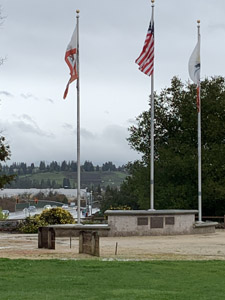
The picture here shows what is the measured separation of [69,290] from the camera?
38.8 feet

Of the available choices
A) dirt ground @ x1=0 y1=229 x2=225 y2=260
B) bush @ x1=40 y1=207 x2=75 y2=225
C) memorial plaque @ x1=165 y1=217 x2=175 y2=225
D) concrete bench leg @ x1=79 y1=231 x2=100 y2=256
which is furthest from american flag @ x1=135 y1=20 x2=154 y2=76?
concrete bench leg @ x1=79 y1=231 x2=100 y2=256

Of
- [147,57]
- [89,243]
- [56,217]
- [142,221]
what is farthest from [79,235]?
[56,217]

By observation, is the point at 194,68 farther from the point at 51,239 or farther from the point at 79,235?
the point at 79,235

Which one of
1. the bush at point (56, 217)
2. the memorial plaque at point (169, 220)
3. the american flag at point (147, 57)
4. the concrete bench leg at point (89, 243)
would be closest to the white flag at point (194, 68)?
the american flag at point (147, 57)

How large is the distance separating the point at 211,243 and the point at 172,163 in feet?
60.7

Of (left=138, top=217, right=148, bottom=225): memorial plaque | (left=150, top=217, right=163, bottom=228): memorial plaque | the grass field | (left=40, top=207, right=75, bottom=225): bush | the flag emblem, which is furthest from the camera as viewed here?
(left=40, top=207, right=75, bottom=225): bush

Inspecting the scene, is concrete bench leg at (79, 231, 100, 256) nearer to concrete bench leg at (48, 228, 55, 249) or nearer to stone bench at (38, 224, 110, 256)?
stone bench at (38, 224, 110, 256)

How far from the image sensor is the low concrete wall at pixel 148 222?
28.3 m

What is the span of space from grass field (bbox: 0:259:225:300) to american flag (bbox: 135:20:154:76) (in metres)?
13.1

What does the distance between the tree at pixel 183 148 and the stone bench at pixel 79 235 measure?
51.5 feet

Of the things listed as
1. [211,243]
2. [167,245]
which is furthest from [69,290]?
[211,243]

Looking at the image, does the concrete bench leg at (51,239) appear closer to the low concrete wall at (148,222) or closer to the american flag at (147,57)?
the low concrete wall at (148,222)

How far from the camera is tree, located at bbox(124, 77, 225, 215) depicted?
138ft

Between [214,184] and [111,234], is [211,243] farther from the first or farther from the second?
[214,184]
